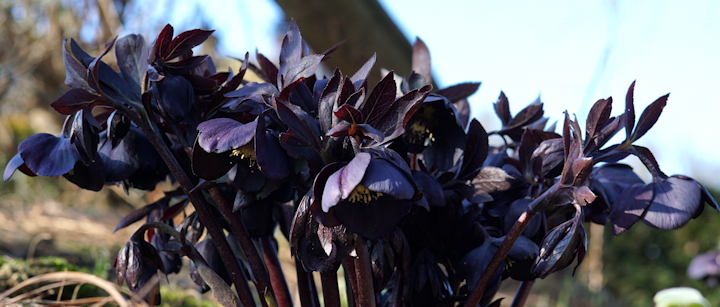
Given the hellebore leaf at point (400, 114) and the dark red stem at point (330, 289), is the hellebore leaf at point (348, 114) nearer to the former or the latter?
the hellebore leaf at point (400, 114)

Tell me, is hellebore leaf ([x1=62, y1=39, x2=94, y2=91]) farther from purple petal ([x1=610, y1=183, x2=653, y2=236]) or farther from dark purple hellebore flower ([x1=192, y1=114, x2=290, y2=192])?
purple petal ([x1=610, y1=183, x2=653, y2=236])

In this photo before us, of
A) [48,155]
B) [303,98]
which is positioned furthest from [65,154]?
[303,98]

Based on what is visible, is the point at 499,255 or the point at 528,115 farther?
the point at 528,115

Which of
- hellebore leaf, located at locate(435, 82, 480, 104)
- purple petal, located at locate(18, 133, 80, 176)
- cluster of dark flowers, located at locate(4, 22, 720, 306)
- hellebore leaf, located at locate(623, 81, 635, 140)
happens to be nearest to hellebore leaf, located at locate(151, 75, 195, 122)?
cluster of dark flowers, located at locate(4, 22, 720, 306)

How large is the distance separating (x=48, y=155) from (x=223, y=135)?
0.69ft

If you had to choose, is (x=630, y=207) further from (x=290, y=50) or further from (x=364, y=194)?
(x=290, y=50)

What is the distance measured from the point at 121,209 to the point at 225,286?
4.20 metres

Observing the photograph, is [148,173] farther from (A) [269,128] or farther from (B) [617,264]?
(B) [617,264]

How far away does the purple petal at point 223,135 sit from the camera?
1.44 feet

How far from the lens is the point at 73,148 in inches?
20.8

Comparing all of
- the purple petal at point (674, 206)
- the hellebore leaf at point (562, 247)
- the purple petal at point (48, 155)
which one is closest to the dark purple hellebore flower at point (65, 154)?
the purple petal at point (48, 155)

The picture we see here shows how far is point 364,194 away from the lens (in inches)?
17.8

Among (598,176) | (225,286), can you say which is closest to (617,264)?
(598,176)

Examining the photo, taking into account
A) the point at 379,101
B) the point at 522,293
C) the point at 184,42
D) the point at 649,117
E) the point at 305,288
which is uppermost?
the point at 184,42
